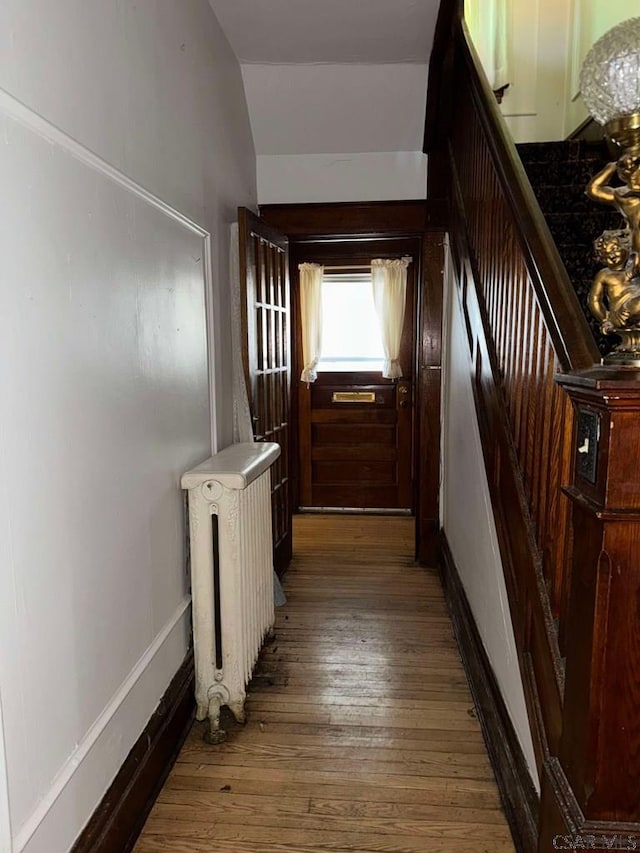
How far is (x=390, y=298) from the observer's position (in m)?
4.87

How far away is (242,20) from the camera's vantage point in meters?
2.86

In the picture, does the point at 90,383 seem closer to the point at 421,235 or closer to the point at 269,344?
the point at 269,344

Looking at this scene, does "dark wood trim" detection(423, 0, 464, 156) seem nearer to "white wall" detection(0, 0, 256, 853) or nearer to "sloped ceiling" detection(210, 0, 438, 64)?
"sloped ceiling" detection(210, 0, 438, 64)

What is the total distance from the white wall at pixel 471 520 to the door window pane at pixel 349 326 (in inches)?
51.0

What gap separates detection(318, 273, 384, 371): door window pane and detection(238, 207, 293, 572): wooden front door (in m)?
1.19

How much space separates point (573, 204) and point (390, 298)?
6.93 feet

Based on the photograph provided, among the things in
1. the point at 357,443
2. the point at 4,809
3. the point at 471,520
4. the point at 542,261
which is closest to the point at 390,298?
the point at 357,443

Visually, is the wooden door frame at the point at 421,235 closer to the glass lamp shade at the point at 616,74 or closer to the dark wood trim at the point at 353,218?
the dark wood trim at the point at 353,218

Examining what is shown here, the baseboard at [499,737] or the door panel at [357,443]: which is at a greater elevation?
the door panel at [357,443]

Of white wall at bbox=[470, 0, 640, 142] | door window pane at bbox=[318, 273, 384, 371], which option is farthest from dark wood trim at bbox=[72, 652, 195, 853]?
white wall at bbox=[470, 0, 640, 142]

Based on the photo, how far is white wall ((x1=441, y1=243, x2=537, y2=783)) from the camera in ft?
6.43

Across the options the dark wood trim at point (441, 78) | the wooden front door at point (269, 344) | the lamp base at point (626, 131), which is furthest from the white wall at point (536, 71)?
the lamp base at point (626, 131)

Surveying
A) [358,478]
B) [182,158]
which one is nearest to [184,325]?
[182,158]

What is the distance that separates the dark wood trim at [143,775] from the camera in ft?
5.16
